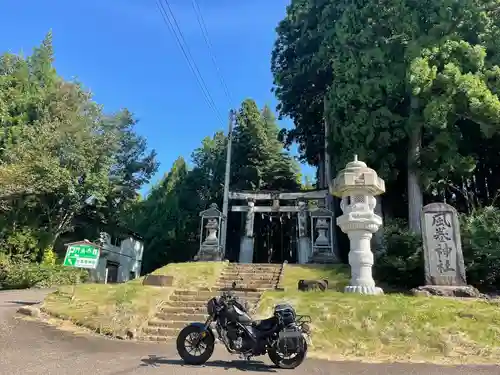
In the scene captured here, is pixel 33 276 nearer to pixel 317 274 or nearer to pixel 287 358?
pixel 317 274

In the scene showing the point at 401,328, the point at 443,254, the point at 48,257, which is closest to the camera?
the point at 401,328

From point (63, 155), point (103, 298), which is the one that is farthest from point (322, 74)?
point (103, 298)

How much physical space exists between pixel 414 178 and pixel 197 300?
9956 mm

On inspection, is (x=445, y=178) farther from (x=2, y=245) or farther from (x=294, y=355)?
(x=2, y=245)

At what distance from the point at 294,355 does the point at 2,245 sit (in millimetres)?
17648

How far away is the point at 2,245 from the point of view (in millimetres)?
18594

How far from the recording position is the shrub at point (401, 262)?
11.9 m

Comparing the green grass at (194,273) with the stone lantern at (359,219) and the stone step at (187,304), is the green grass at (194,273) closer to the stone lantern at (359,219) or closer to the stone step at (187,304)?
the stone step at (187,304)

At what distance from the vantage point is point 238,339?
567 centimetres

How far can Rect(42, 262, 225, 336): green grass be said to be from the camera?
27.5ft

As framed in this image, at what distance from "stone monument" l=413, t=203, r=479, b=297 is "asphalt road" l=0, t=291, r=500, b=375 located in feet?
14.8

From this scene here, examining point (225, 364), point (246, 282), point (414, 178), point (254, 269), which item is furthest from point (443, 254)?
point (225, 364)

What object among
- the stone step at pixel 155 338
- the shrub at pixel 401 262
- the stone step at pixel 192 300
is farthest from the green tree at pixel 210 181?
the stone step at pixel 155 338

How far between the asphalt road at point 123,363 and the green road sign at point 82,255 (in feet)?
10.2
